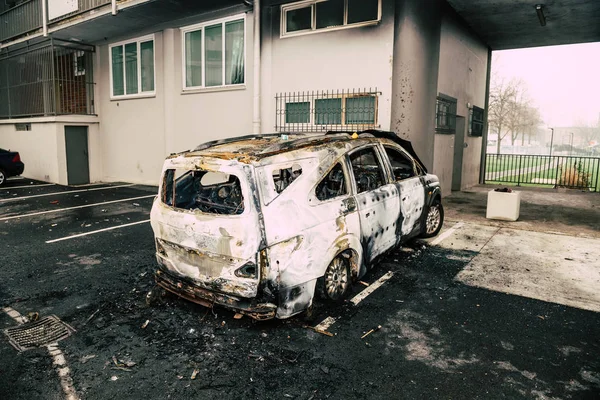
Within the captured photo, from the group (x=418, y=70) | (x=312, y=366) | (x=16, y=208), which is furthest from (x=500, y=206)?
(x=16, y=208)

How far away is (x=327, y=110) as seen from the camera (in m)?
10.0

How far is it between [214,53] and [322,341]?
10.4 m

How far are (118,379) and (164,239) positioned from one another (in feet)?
4.79

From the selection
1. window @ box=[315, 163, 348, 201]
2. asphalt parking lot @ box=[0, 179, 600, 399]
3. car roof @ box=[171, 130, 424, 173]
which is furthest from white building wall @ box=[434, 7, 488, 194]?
window @ box=[315, 163, 348, 201]

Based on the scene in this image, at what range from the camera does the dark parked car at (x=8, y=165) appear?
14.1 metres

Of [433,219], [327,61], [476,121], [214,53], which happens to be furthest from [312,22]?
[476,121]

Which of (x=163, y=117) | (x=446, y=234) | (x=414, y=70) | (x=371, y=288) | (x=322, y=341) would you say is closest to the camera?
(x=322, y=341)

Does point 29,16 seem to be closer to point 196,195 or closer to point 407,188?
point 196,195

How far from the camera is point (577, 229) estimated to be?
8.16 m

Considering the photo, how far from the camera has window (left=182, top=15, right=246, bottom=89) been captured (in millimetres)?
11594

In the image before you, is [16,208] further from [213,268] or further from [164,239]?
[213,268]

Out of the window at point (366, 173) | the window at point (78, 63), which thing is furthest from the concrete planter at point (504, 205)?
the window at point (78, 63)

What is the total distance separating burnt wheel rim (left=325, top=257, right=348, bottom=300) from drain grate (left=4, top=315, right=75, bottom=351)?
2.57 meters

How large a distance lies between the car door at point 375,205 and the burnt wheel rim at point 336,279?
0.41m
